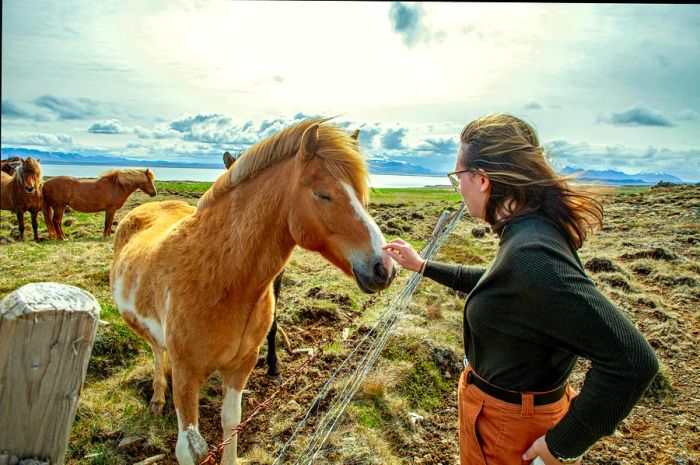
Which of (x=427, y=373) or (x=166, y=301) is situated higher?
(x=166, y=301)

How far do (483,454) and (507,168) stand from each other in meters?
1.35

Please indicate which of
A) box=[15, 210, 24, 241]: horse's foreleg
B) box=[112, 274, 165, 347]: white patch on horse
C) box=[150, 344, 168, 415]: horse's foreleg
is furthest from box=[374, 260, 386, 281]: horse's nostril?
box=[15, 210, 24, 241]: horse's foreleg

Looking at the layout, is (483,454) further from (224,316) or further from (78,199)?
(78,199)

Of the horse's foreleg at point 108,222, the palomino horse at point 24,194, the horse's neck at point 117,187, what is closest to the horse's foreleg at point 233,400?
the horse's foreleg at point 108,222

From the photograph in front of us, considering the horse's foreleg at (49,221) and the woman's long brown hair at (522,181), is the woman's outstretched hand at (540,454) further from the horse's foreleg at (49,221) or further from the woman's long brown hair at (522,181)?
the horse's foreleg at (49,221)

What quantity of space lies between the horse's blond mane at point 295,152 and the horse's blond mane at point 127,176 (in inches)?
631

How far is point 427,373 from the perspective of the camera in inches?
212

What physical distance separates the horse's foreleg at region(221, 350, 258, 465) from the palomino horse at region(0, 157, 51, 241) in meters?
14.5

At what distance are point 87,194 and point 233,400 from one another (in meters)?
16.1

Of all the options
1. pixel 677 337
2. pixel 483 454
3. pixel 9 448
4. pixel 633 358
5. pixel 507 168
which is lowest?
pixel 677 337

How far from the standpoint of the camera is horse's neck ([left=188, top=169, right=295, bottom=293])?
9.34 ft

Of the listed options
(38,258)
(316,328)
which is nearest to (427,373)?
(316,328)

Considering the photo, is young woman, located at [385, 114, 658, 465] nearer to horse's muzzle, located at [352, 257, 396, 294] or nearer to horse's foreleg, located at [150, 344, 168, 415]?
horse's muzzle, located at [352, 257, 396, 294]

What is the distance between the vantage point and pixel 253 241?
2848 mm
